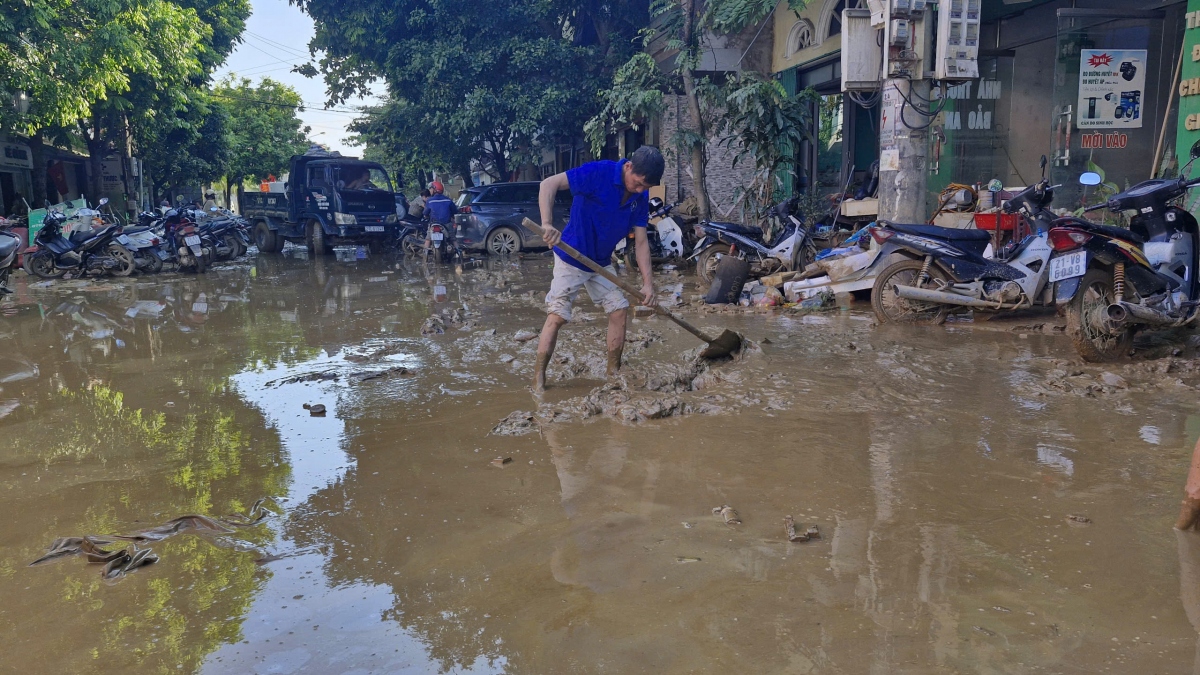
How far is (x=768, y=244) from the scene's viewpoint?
33.7ft

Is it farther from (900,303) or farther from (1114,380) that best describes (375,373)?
(1114,380)

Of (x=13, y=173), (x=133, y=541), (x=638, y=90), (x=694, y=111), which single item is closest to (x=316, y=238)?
(x=638, y=90)

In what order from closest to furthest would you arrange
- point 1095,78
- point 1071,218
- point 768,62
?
point 1071,218 → point 1095,78 → point 768,62

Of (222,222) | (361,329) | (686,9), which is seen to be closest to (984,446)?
(361,329)

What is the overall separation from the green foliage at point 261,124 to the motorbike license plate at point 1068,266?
123 ft

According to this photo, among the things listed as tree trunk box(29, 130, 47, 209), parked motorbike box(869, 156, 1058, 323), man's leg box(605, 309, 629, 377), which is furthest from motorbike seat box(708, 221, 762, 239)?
tree trunk box(29, 130, 47, 209)

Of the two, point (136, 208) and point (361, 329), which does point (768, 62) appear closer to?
point (361, 329)

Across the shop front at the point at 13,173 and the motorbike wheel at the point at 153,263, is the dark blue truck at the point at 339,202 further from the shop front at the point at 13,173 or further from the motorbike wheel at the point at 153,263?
the shop front at the point at 13,173

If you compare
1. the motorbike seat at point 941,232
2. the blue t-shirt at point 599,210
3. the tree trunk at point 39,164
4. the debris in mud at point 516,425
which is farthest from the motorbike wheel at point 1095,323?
the tree trunk at point 39,164

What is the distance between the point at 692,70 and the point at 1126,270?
8918mm

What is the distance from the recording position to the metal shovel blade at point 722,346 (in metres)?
5.87

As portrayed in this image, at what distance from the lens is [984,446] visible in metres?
4.02

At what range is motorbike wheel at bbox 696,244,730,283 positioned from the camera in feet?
34.6

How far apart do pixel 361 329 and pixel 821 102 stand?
775 centimetres
